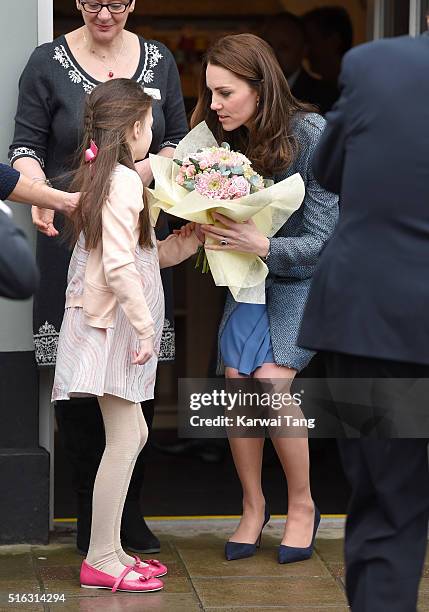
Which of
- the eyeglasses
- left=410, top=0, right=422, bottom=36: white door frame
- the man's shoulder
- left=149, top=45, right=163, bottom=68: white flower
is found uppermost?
the man's shoulder

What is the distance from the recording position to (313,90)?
22.3 ft

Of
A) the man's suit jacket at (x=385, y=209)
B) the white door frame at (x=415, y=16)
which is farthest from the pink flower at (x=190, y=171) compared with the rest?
the white door frame at (x=415, y=16)

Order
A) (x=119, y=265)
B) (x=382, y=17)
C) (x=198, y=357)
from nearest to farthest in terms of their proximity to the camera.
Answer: (x=119, y=265), (x=382, y=17), (x=198, y=357)

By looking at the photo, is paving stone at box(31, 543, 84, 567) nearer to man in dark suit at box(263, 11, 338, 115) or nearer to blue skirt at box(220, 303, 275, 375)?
blue skirt at box(220, 303, 275, 375)

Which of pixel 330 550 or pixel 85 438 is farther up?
pixel 85 438

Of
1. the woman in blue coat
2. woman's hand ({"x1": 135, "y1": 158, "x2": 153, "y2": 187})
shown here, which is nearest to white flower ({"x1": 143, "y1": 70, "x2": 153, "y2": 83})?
the woman in blue coat

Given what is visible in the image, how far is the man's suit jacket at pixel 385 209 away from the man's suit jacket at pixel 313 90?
359cm

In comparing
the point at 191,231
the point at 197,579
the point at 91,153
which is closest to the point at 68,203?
the point at 91,153

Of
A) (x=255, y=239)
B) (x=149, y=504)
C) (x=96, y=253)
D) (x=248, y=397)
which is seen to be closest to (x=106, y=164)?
(x=96, y=253)

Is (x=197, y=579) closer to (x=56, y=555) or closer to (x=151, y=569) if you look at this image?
(x=151, y=569)

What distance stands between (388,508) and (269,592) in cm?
122

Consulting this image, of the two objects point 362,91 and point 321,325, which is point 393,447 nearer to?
point 321,325

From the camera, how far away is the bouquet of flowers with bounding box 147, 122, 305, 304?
421 centimetres

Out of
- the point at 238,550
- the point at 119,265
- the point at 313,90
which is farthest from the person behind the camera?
the point at 313,90
